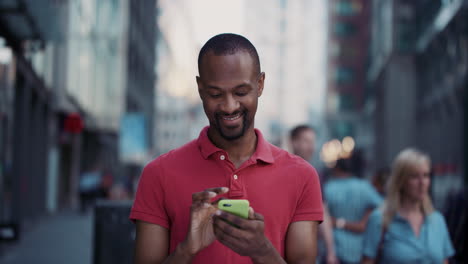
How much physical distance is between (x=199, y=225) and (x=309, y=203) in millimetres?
531

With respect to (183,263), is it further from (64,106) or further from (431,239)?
(64,106)

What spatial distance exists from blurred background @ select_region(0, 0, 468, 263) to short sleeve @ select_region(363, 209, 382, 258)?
3.99 feet

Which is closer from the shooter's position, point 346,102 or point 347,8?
point 346,102

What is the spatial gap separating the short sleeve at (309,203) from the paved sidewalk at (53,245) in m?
9.26

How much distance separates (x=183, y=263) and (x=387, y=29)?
44484 mm

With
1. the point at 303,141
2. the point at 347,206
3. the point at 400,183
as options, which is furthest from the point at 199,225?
the point at 347,206

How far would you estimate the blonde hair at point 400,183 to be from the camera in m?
5.01

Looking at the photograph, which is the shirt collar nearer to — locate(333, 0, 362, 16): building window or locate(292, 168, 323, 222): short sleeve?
locate(292, 168, 323, 222): short sleeve

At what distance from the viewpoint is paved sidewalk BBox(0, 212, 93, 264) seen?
1158 centimetres

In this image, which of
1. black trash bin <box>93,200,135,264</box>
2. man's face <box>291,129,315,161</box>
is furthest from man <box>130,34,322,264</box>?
black trash bin <box>93,200,135,264</box>

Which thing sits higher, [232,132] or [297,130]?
[232,132]

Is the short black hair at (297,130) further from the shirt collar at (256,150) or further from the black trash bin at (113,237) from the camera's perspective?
the shirt collar at (256,150)

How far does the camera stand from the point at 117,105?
34.9 meters

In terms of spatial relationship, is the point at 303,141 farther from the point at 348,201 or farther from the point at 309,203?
the point at 309,203
